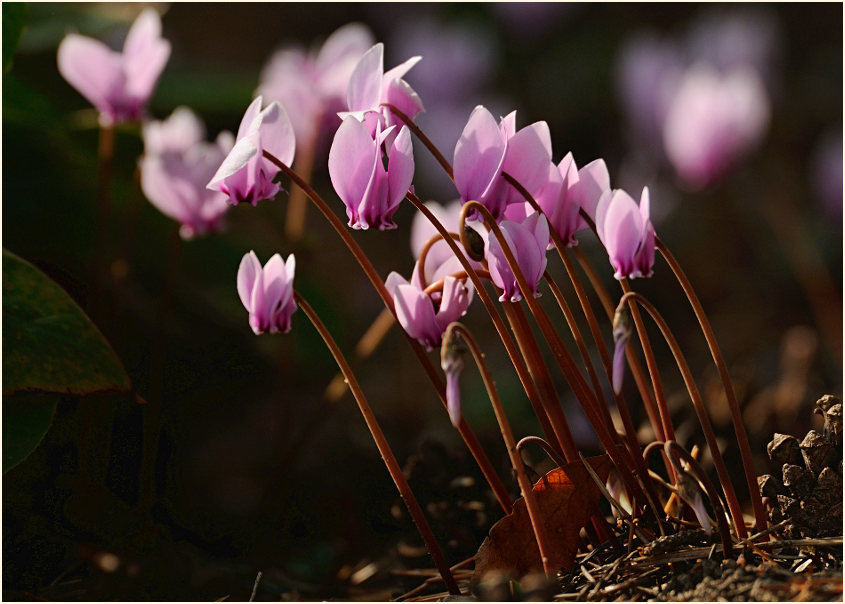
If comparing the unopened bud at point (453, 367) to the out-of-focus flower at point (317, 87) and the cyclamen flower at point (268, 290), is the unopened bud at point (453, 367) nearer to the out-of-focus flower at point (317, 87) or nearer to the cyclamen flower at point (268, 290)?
the cyclamen flower at point (268, 290)

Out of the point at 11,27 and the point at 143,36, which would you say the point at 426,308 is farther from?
the point at 11,27

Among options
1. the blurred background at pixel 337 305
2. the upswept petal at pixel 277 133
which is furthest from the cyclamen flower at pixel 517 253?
the blurred background at pixel 337 305

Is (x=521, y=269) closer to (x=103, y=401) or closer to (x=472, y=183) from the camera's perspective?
(x=472, y=183)

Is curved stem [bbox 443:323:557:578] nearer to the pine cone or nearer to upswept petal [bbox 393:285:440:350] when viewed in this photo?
upswept petal [bbox 393:285:440:350]

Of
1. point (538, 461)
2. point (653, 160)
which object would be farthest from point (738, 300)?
point (538, 461)

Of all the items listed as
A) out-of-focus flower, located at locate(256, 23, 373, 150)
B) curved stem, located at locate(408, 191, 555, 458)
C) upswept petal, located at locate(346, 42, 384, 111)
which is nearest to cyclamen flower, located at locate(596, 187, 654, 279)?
curved stem, located at locate(408, 191, 555, 458)

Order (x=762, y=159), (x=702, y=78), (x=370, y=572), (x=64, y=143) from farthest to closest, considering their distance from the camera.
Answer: (x=762, y=159) < (x=702, y=78) < (x=64, y=143) < (x=370, y=572)
